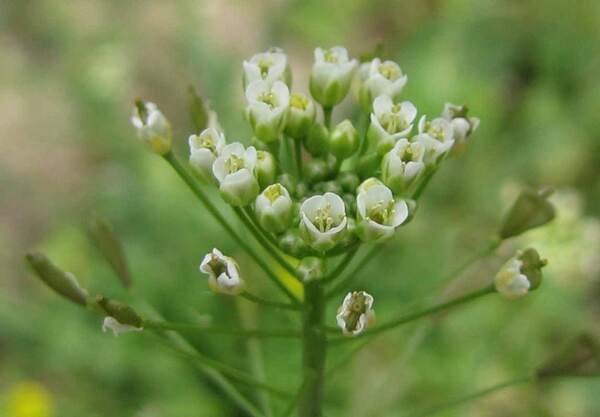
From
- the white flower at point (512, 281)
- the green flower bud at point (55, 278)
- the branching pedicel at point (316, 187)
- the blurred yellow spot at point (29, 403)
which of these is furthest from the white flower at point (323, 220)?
the blurred yellow spot at point (29, 403)

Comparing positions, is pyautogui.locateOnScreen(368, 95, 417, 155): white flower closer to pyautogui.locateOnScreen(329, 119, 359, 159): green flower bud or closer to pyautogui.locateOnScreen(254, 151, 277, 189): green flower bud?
pyautogui.locateOnScreen(329, 119, 359, 159): green flower bud

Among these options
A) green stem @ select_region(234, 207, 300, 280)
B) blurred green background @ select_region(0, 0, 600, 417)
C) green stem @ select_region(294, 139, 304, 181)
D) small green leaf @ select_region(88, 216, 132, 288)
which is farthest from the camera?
blurred green background @ select_region(0, 0, 600, 417)

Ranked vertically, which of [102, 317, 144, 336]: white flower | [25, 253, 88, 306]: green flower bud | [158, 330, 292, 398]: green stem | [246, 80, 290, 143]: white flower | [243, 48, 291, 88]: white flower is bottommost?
[102, 317, 144, 336]: white flower

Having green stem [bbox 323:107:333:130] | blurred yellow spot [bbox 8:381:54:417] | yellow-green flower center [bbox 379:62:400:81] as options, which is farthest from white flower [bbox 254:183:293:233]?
blurred yellow spot [bbox 8:381:54:417]

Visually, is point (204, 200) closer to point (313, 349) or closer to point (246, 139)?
point (313, 349)

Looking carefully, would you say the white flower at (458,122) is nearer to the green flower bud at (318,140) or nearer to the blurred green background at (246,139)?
the green flower bud at (318,140)

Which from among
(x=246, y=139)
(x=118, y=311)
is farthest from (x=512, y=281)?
(x=246, y=139)
